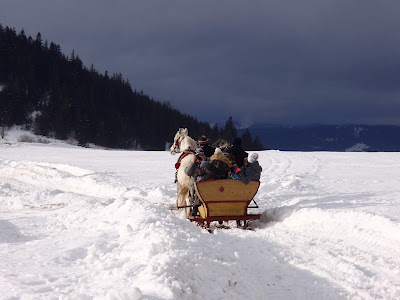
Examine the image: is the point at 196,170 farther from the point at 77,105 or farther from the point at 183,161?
the point at 77,105

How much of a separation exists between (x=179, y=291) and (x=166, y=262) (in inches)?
18.5

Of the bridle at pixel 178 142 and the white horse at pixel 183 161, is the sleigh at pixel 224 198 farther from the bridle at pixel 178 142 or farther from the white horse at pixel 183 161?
the bridle at pixel 178 142

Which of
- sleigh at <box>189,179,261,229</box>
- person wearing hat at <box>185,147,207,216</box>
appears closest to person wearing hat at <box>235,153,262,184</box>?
sleigh at <box>189,179,261,229</box>

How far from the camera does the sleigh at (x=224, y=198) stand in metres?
7.75

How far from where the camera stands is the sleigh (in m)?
7.75

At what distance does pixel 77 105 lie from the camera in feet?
271

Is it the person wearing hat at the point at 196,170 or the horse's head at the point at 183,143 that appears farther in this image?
the horse's head at the point at 183,143

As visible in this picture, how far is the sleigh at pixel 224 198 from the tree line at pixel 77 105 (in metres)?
67.2

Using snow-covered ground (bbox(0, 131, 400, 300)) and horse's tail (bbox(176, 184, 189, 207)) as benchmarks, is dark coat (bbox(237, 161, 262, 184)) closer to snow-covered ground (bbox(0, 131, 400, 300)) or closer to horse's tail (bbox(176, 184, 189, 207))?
snow-covered ground (bbox(0, 131, 400, 300))

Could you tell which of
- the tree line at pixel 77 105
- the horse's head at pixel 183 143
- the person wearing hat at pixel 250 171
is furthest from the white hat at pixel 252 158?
the tree line at pixel 77 105

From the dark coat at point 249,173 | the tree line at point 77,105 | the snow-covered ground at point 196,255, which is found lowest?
the snow-covered ground at point 196,255

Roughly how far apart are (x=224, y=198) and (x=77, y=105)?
80.4m

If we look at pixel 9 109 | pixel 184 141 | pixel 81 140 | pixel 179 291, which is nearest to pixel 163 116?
pixel 81 140

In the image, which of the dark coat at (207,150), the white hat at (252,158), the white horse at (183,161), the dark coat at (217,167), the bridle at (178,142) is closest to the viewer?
the white hat at (252,158)
